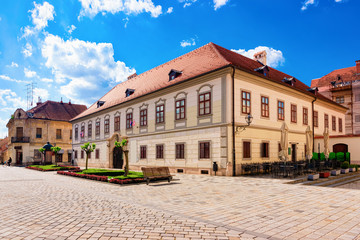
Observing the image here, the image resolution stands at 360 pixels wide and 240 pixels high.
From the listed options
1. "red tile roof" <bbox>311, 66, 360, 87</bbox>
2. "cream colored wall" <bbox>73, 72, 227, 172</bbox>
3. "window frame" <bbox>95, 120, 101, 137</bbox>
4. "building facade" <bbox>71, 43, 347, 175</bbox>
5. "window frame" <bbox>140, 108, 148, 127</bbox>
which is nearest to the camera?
"building facade" <bbox>71, 43, 347, 175</bbox>

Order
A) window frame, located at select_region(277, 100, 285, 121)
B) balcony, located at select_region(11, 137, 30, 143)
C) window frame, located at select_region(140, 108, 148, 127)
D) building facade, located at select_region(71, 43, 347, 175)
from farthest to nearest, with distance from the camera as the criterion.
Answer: balcony, located at select_region(11, 137, 30, 143), window frame, located at select_region(140, 108, 148, 127), window frame, located at select_region(277, 100, 285, 121), building facade, located at select_region(71, 43, 347, 175)

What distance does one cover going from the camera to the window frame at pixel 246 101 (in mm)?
20719

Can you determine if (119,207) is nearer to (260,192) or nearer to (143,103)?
(260,192)

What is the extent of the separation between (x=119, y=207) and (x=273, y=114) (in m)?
18.1

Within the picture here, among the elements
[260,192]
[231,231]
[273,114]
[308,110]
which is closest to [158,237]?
[231,231]

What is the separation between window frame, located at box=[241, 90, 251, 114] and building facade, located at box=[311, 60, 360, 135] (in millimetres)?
34552

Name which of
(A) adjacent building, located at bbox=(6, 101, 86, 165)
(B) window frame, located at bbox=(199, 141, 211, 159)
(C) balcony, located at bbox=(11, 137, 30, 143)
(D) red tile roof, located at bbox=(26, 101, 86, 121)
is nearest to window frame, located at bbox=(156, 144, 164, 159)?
(B) window frame, located at bbox=(199, 141, 211, 159)

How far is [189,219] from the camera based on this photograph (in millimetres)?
7062

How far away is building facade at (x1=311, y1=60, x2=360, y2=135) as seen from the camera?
46844 millimetres

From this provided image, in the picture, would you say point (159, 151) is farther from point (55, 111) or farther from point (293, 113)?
point (55, 111)

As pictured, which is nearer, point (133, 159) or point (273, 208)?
point (273, 208)

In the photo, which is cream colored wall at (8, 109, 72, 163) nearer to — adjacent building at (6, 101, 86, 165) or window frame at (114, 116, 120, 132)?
adjacent building at (6, 101, 86, 165)

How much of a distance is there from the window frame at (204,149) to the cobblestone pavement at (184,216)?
9.50 m

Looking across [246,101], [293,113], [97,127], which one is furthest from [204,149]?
[97,127]
